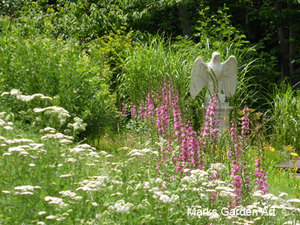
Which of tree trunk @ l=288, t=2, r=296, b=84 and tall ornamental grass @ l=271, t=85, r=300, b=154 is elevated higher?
tree trunk @ l=288, t=2, r=296, b=84

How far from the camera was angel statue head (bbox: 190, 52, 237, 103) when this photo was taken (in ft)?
24.1

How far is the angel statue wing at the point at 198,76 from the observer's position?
7307 mm

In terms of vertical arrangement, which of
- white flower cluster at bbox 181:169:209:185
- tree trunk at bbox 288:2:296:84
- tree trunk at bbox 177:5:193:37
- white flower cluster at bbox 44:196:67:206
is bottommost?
white flower cluster at bbox 44:196:67:206

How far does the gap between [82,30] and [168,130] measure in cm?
737

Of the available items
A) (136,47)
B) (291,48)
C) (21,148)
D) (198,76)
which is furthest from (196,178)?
(291,48)

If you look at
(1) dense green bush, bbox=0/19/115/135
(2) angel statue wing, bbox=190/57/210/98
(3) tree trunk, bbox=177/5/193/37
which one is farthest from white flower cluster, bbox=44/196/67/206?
(3) tree trunk, bbox=177/5/193/37

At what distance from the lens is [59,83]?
6.47m

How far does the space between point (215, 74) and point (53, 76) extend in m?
2.58

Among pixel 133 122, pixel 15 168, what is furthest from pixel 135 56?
pixel 15 168

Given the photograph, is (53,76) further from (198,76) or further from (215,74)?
(215,74)

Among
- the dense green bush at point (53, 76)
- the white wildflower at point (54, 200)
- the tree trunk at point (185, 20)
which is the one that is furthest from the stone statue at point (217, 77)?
the white wildflower at point (54, 200)

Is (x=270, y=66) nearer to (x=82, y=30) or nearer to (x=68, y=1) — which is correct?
(x=82, y=30)

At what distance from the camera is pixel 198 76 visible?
738 cm

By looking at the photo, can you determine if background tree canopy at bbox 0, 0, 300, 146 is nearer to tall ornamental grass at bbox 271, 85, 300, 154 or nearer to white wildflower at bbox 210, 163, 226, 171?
tall ornamental grass at bbox 271, 85, 300, 154
